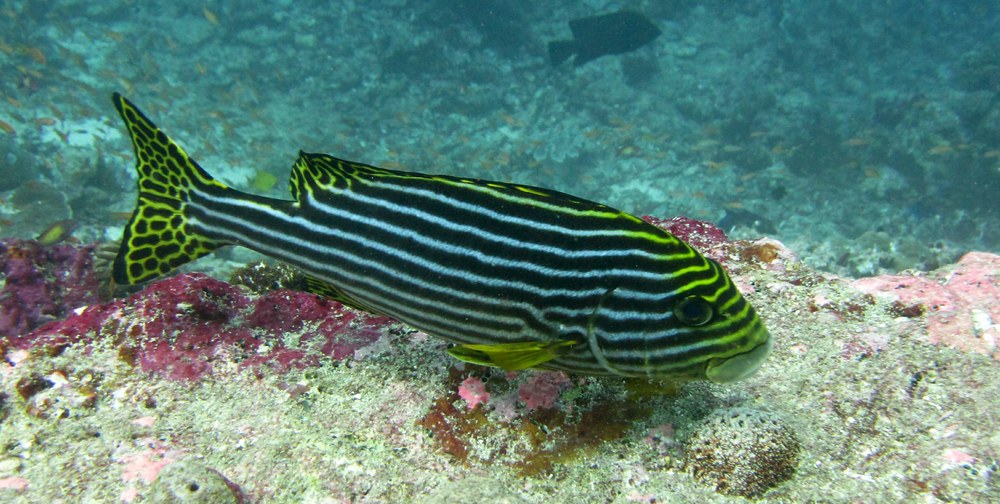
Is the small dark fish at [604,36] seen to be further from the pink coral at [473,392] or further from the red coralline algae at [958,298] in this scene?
the pink coral at [473,392]

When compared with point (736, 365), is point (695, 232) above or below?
above

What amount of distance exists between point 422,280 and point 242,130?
61.9ft

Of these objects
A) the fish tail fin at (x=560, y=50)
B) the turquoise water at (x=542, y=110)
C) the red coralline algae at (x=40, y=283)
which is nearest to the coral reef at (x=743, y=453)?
the red coralline algae at (x=40, y=283)

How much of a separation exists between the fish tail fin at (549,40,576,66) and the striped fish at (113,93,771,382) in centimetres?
1937

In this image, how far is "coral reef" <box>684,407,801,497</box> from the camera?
227 centimetres

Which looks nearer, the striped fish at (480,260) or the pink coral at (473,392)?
the striped fish at (480,260)

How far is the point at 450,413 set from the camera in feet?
8.61

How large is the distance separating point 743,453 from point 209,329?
2.99m

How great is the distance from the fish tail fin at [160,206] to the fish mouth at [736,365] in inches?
89.7

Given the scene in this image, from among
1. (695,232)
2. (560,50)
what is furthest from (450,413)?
(560,50)

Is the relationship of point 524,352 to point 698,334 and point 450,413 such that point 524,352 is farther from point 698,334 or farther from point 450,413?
point 450,413

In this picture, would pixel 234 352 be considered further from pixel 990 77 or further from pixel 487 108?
pixel 990 77

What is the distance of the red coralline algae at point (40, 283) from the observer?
495 centimetres

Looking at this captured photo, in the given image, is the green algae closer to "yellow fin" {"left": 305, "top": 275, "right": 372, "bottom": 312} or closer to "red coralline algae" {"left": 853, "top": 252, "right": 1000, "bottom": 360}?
"red coralline algae" {"left": 853, "top": 252, "right": 1000, "bottom": 360}
